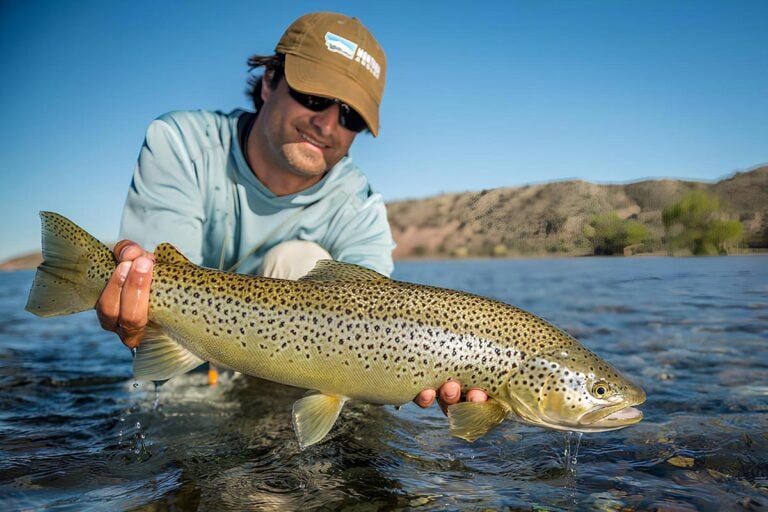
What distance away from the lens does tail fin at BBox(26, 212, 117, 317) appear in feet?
11.5

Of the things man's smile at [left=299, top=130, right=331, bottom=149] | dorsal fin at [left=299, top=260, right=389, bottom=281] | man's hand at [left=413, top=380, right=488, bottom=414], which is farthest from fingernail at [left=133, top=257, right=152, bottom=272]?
man's smile at [left=299, top=130, right=331, bottom=149]

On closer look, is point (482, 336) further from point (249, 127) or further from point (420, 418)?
point (249, 127)

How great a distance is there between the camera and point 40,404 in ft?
16.5

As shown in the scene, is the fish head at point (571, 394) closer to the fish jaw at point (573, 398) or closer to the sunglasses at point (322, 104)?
the fish jaw at point (573, 398)

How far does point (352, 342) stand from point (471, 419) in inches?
29.5

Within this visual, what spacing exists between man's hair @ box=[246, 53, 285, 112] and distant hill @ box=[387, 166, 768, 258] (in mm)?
2727

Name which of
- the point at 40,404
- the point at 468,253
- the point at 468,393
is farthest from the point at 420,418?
the point at 468,253

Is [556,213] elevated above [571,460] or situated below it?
above

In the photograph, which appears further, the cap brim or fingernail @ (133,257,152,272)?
the cap brim

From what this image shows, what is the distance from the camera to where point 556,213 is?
8070 millimetres

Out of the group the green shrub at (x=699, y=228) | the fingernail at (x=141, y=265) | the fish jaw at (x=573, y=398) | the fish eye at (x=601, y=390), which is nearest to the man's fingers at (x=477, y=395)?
the fish jaw at (x=573, y=398)

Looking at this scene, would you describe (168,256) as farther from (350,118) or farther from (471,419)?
(350,118)

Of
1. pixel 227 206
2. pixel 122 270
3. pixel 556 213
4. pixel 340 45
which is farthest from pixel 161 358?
pixel 556 213

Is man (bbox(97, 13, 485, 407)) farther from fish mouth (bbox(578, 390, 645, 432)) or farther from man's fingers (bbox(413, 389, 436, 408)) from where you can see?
fish mouth (bbox(578, 390, 645, 432))
